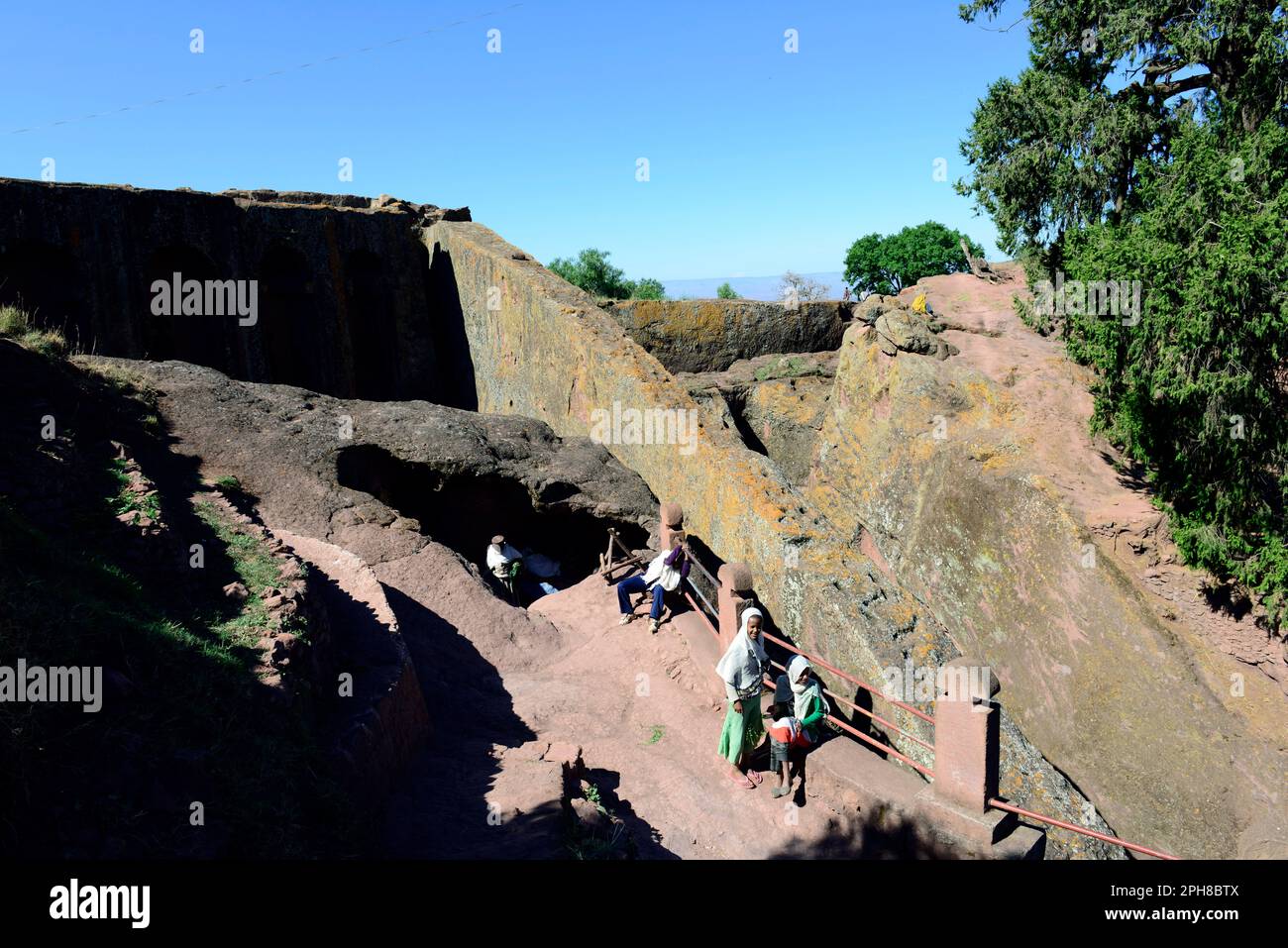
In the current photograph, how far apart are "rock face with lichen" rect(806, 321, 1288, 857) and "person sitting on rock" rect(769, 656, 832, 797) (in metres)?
4.90

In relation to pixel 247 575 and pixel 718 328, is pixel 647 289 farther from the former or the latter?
pixel 247 575

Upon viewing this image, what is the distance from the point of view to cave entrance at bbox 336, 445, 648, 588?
12.0 meters

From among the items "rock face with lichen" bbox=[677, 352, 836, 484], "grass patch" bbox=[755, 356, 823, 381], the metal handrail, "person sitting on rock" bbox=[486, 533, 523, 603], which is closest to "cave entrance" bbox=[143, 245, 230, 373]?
"person sitting on rock" bbox=[486, 533, 523, 603]

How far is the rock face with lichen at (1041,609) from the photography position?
10453mm

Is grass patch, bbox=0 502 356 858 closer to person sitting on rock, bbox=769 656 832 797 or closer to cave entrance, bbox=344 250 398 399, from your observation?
person sitting on rock, bbox=769 656 832 797

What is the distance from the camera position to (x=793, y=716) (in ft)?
→ 23.8

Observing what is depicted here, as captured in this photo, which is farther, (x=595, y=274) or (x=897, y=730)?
(x=595, y=274)

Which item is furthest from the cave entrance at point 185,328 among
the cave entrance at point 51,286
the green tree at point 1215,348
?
the green tree at point 1215,348

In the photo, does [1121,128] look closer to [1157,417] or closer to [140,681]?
[1157,417]

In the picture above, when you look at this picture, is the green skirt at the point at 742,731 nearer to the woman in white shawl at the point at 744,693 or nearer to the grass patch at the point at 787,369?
the woman in white shawl at the point at 744,693

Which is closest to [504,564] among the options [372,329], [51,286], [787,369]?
[372,329]

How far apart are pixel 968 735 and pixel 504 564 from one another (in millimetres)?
7316
